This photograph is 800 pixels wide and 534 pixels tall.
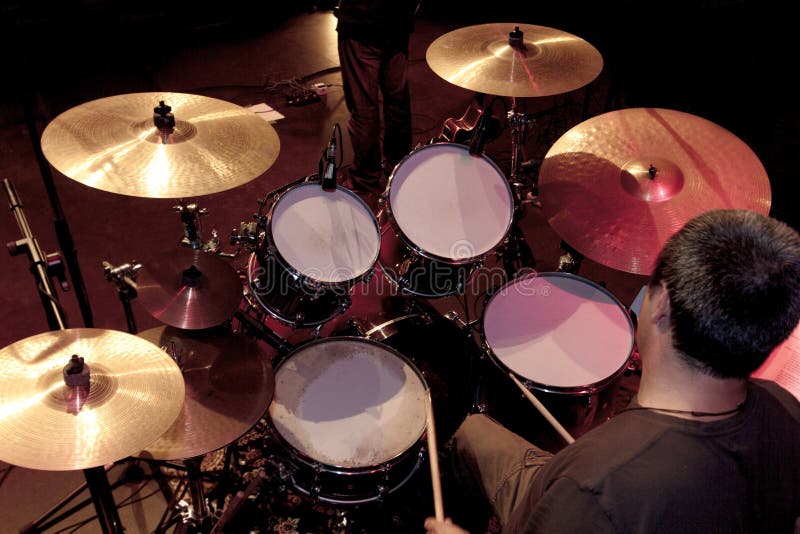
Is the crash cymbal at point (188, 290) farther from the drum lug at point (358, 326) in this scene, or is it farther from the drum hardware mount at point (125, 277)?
the drum lug at point (358, 326)

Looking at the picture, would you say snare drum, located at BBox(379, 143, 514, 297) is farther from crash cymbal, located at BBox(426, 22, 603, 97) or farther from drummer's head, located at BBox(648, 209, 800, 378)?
drummer's head, located at BBox(648, 209, 800, 378)

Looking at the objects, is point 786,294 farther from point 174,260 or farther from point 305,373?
point 174,260

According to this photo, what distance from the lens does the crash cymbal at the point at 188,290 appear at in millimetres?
2188

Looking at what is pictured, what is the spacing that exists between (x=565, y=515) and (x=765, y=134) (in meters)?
5.03

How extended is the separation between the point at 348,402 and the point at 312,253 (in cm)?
62

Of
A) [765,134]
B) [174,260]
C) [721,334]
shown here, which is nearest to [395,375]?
[174,260]

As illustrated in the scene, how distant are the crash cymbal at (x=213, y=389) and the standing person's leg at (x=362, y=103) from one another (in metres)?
2.30

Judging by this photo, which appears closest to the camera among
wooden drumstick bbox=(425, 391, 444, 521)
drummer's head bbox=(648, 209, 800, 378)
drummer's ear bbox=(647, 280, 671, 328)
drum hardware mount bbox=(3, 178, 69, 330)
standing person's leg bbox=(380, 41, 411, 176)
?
drummer's head bbox=(648, 209, 800, 378)

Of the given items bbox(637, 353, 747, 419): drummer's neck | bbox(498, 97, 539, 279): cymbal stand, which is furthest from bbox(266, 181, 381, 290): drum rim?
bbox(637, 353, 747, 419): drummer's neck

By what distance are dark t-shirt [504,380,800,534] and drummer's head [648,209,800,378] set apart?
14 cm

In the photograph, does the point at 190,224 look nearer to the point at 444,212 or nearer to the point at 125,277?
the point at 125,277

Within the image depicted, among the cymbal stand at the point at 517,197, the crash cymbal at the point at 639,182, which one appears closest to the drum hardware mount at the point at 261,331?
the cymbal stand at the point at 517,197

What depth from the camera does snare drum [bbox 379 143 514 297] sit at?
283cm

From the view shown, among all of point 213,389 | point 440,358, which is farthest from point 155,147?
point 440,358
